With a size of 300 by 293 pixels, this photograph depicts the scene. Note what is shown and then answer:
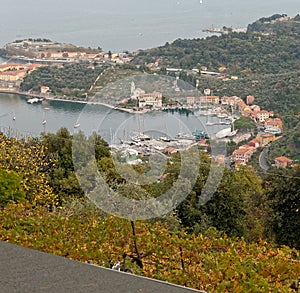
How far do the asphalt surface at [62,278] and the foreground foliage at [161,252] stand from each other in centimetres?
39

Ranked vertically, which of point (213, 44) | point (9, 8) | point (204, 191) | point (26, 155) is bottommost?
point (204, 191)

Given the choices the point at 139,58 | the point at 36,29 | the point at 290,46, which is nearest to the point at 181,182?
the point at 139,58

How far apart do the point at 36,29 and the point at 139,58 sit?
1044 centimetres

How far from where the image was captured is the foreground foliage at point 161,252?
2.12 meters

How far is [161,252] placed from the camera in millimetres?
2518

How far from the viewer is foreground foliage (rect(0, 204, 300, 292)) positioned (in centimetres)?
212

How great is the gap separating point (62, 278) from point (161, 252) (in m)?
0.82

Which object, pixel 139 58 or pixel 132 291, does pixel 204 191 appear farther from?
pixel 139 58

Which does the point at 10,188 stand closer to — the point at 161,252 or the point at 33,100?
the point at 161,252

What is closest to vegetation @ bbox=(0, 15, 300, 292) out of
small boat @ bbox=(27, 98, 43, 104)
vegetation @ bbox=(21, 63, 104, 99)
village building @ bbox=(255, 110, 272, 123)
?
village building @ bbox=(255, 110, 272, 123)

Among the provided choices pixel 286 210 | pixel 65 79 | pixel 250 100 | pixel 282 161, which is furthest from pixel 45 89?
pixel 286 210

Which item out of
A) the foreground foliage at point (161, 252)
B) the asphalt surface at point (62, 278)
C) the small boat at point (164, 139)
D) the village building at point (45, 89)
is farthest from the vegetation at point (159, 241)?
the village building at point (45, 89)

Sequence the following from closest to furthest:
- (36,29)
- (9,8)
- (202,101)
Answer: (202,101)
(36,29)
(9,8)

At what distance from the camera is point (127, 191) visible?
4234 millimetres
